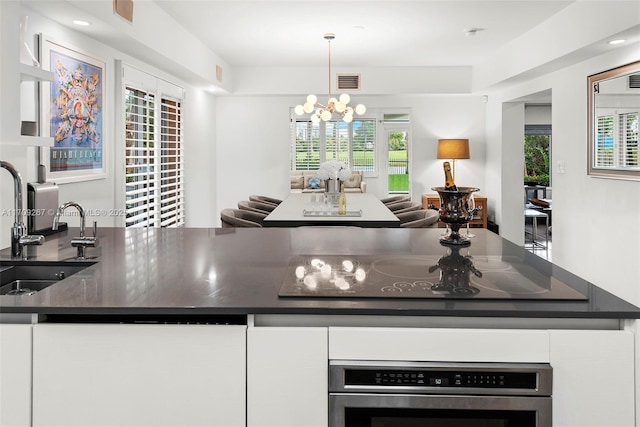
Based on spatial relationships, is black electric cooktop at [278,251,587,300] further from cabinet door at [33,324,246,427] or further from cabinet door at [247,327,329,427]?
cabinet door at [33,324,246,427]

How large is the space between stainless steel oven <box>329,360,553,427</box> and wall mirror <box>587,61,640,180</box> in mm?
3489

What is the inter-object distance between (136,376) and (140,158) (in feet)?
13.9

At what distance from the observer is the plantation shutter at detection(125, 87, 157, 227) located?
500cm

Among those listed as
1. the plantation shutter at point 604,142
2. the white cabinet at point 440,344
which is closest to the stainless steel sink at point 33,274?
the white cabinet at point 440,344

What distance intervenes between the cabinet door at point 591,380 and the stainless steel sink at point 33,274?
1672 millimetres

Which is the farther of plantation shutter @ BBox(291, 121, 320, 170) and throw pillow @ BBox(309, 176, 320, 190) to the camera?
throw pillow @ BBox(309, 176, 320, 190)

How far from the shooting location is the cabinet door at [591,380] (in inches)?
54.2

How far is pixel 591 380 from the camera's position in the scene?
139cm

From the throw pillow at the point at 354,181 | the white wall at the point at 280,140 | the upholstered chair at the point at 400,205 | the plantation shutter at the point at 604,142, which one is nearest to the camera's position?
the plantation shutter at the point at 604,142

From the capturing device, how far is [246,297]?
1.50 m

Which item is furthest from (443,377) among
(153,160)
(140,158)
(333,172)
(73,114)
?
(153,160)

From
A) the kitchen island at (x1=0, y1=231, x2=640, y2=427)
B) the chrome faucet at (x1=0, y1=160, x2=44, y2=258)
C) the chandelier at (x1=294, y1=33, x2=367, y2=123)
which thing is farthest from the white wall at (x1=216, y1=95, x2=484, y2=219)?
the kitchen island at (x1=0, y1=231, x2=640, y2=427)

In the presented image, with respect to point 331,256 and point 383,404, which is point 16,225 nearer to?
point 331,256

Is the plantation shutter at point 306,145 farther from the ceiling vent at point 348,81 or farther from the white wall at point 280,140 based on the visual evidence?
the ceiling vent at point 348,81
